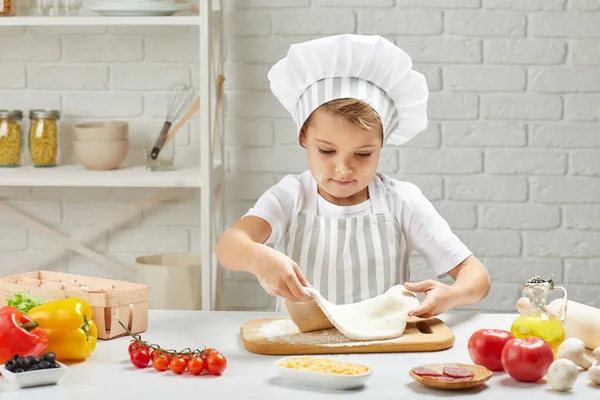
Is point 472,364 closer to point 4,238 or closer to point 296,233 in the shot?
point 296,233

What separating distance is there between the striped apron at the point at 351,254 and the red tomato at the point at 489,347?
1.92ft

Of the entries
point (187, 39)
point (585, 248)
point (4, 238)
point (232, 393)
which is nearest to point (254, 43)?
point (187, 39)

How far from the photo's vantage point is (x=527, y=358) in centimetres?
150

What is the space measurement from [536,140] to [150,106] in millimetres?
1369

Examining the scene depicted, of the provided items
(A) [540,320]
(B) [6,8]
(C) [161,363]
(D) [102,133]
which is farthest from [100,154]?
(A) [540,320]

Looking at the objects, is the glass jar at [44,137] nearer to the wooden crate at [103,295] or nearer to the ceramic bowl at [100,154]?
the ceramic bowl at [100,154]

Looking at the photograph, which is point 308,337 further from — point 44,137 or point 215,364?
point 44,137

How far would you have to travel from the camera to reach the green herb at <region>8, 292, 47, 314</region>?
172 cm

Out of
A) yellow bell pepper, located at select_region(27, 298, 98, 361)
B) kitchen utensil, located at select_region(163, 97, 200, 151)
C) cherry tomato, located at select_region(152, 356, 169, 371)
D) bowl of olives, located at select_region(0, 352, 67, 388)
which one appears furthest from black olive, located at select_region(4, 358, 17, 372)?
kitchen utensil, located at select_region(163, 97, 200, 151)

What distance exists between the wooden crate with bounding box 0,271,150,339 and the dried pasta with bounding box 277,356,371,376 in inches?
16.8

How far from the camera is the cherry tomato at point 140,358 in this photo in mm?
1598

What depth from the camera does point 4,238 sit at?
3270 millimetres

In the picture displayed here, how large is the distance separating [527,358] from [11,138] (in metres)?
2.06

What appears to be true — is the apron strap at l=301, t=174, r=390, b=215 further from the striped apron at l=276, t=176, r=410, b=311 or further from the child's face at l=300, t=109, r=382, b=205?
the child's face at l=300, t=109, r=382, b=205
